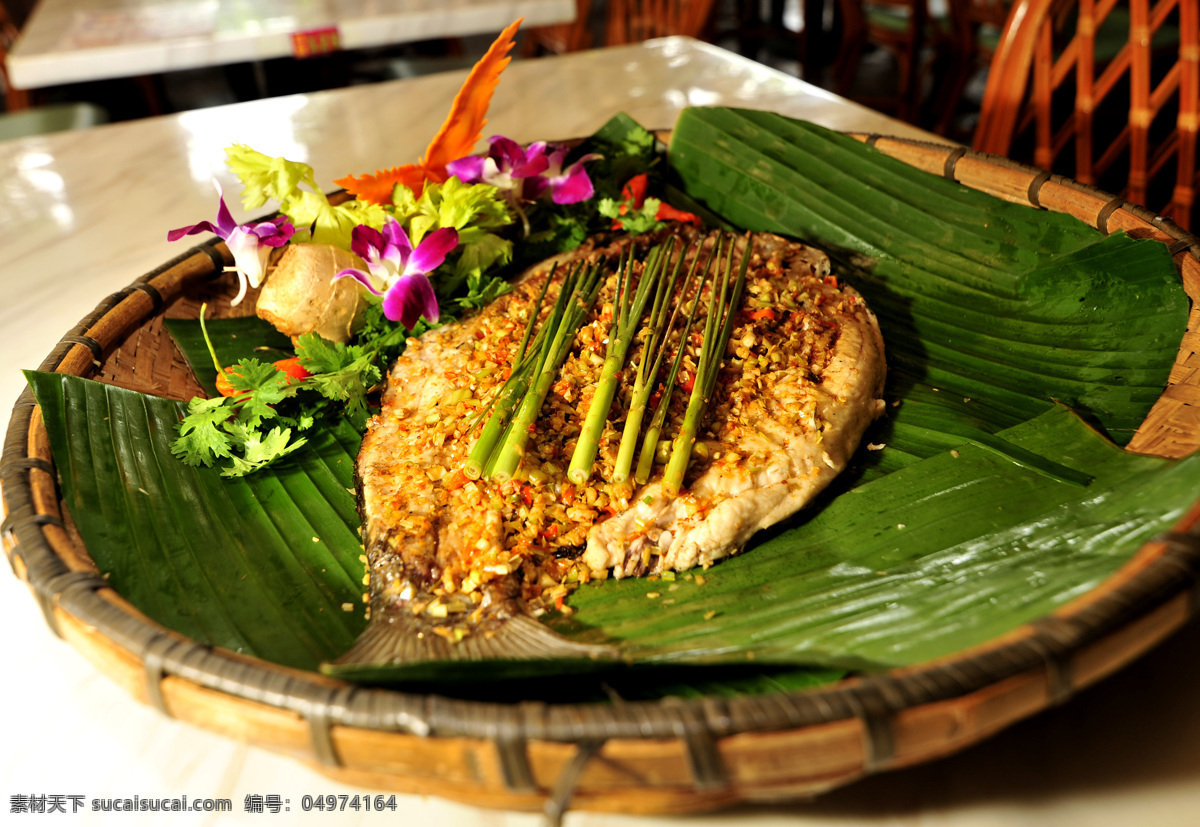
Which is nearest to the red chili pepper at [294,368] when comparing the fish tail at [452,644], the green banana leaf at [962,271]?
the fish tail at [452,644]

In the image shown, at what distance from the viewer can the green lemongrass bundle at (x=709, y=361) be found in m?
1.72

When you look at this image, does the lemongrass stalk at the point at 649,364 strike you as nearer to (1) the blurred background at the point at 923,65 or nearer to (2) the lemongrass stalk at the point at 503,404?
(2) the lemongrass stalk at the point at 503,404

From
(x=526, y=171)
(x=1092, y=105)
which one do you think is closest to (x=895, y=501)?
(x=526, y=171)

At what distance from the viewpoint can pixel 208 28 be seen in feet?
18.4

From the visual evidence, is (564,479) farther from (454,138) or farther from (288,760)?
(454,138)

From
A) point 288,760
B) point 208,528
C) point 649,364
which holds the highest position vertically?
point 649,364

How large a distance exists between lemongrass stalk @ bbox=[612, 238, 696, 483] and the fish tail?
376mm

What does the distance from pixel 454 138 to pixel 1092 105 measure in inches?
102

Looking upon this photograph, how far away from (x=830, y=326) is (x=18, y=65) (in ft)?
18.4

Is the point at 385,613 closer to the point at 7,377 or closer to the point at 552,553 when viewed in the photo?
the point at 552,553

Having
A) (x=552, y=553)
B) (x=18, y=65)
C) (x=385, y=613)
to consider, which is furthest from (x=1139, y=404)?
(x=18, y=65)

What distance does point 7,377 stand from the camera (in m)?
2.52

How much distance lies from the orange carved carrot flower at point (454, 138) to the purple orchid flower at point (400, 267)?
24 centimetres

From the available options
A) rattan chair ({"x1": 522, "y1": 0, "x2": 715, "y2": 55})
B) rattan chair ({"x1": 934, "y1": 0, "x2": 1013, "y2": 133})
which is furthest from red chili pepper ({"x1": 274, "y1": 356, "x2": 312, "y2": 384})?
rattan chair ({"x1": 934, "y1": 0, "x2": 1013, "y2": 133})
